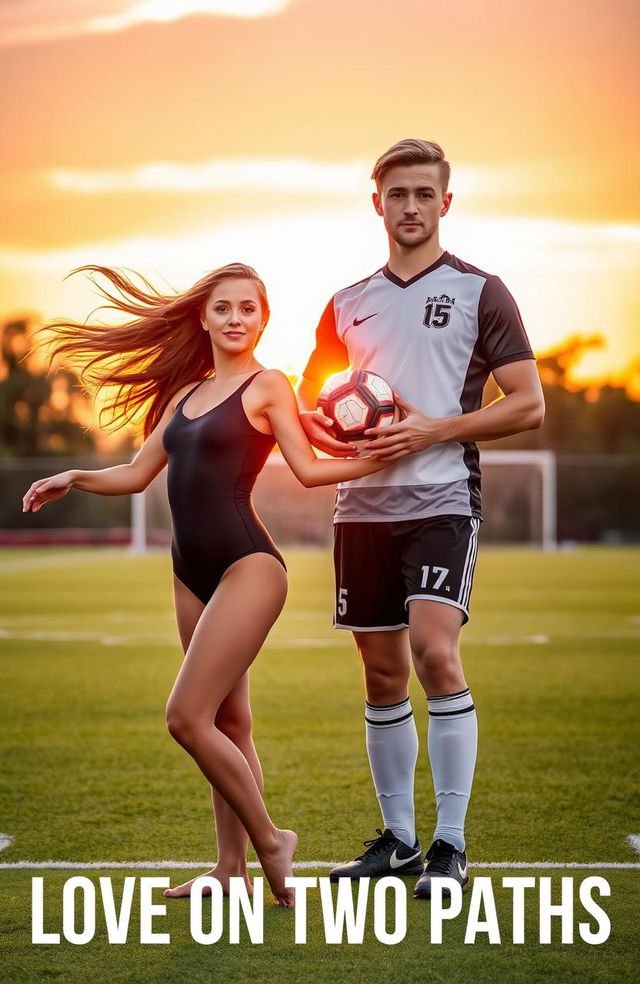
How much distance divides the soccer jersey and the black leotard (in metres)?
0.51

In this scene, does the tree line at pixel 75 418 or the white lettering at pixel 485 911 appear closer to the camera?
the white lettering at pixel 485 911

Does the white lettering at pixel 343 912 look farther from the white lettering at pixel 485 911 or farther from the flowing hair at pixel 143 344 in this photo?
the flowing hair at pixel 143 344

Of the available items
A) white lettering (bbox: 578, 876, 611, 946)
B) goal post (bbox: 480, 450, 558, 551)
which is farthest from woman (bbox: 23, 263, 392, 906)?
goal post (bbox: 480, 450, 558, 551)

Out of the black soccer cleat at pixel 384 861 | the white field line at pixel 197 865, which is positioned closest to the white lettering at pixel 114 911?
the white field line at pixel 197 865

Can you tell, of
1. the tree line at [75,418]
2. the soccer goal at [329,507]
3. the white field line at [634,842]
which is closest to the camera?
the white field line at [634,842]

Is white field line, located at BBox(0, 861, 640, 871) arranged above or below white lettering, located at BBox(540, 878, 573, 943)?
below

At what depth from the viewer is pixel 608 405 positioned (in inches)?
2206

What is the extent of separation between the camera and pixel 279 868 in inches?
152

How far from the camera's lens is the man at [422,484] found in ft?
13.4

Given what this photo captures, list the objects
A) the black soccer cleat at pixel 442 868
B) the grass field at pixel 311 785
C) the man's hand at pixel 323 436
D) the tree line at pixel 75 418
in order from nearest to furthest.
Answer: the grass field at pixel 311 785, the black soccer cleat at pixel 442 868, the man's hand at pixel 323 436, the tree line at pixel 75 418

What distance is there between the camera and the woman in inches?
148

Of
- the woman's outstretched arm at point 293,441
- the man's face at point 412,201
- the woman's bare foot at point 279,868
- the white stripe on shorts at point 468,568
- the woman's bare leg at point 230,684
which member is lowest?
the woman's bare foot at point 279,868

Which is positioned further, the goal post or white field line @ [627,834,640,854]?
the goal post

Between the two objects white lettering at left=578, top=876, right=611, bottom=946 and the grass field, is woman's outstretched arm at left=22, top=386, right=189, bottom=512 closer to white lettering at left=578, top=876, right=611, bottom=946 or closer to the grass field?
the grass field
